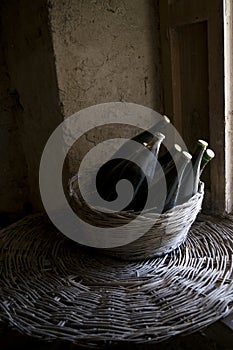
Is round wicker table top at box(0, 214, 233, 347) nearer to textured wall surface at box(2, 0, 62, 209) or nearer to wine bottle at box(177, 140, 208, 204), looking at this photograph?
wine bottle at box(177, 140, 208, 204)

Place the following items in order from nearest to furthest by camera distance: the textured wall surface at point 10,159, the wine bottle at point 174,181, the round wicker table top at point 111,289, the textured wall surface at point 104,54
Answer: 1. the round wicker table top at point 111,289
2. the wine bottle at point 174,181
3. the textured wall surface at point 104,54
4. the textured wall surface at point 10,159

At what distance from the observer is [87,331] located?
21.2 inches

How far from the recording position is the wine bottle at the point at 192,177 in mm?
689

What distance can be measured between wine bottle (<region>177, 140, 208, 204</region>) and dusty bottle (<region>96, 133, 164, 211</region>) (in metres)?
0.06

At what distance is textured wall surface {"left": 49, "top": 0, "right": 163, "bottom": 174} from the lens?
85cm

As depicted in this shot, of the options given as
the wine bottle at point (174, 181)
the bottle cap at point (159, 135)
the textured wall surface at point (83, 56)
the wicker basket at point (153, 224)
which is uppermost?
the textured wall surface at point (83, 56)

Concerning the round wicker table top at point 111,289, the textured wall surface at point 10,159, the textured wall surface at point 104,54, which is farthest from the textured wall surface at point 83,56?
the round wicker table top at point 111,289

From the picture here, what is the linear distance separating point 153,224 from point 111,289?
0.43ft

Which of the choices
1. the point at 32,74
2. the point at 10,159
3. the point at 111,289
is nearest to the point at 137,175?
the point at 111,289

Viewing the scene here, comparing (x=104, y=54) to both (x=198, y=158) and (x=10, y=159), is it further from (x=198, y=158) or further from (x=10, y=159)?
(x=10, y=159)

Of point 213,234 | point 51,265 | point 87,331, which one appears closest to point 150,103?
point 213,234

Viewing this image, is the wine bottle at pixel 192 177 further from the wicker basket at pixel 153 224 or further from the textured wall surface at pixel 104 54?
the textured wall surface at pixel 104 54

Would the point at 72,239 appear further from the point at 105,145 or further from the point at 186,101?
the point at 186,101

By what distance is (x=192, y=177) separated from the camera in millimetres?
697
